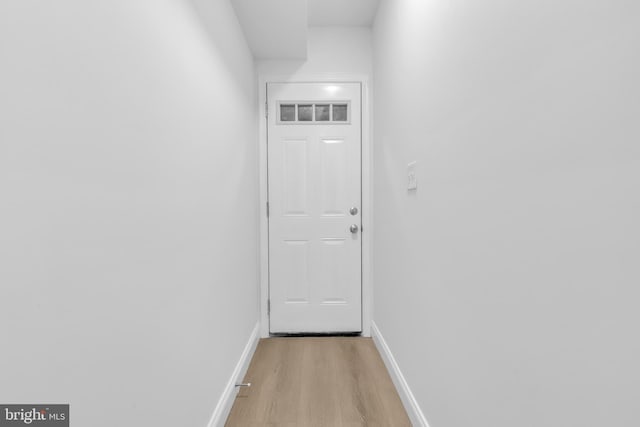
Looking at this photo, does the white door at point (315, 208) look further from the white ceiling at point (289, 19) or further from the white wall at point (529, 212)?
the white wall at point (529, 212)

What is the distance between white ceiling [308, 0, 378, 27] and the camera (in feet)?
8.30

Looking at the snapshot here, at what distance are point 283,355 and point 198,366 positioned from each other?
1.22 metres

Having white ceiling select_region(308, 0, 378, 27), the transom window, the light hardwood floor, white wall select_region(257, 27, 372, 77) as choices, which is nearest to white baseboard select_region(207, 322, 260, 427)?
the light hardwood floor

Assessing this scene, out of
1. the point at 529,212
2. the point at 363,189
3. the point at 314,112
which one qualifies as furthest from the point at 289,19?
the point at 529,212

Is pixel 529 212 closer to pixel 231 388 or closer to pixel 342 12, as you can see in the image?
pixel 231 388

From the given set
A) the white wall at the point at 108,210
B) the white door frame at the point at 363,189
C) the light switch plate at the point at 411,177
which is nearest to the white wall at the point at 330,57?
the white door frame at the point at 363,189

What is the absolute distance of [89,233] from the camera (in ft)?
2.44

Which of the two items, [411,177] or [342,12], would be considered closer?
[411,177]

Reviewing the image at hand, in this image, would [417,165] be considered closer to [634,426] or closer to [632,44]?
[632,44]

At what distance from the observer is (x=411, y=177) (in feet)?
5.64

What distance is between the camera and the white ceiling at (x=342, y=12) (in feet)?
8.30

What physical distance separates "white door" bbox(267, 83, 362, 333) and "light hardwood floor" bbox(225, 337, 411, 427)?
1.05 feet

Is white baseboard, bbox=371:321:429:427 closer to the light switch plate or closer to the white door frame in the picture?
the white door frame

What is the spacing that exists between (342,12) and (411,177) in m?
1.74
